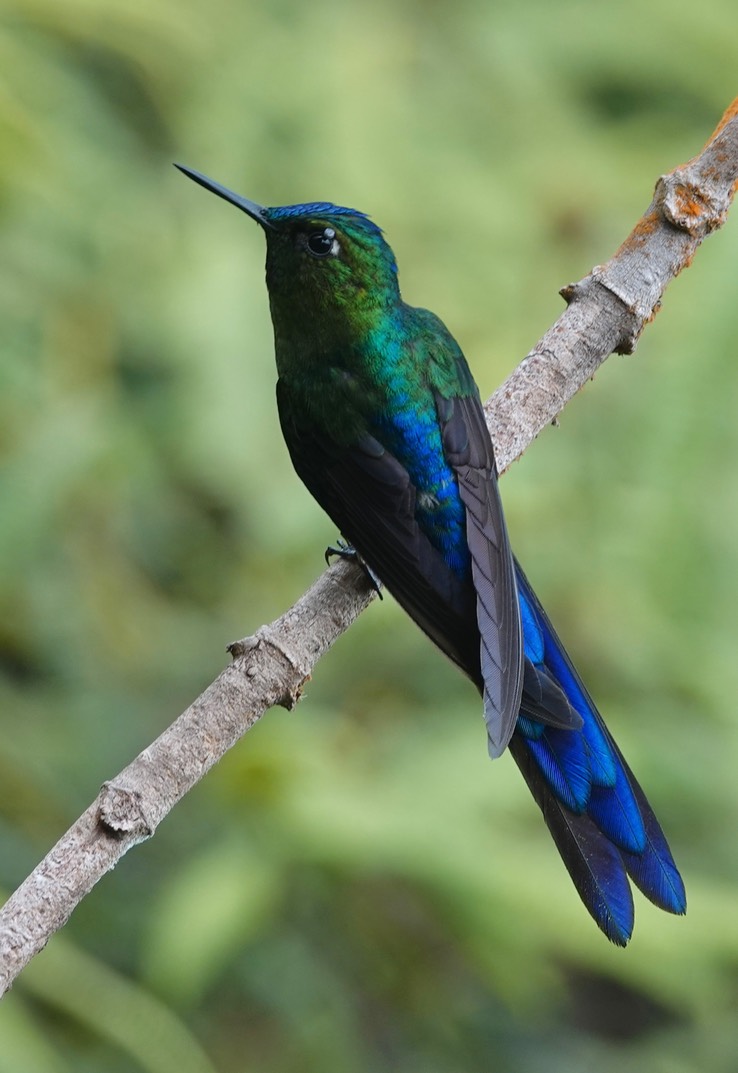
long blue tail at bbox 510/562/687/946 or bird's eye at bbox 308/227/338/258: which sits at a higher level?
bird's eye at bbox 308/227/338/258

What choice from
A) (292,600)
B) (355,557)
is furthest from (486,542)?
(292,600)

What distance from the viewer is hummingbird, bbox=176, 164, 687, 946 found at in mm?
2691

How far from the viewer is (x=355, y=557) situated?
2.80 meters

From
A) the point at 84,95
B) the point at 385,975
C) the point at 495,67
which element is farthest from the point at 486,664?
the point at 495,67

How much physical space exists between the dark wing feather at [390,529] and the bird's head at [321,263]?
23 cm

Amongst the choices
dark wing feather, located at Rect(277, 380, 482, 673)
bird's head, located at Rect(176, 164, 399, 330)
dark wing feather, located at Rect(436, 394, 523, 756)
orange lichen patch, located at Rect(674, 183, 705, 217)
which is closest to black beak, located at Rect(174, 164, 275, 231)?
bird's head, located at Rect(176, 164, 399, 330)

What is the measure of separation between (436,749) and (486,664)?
86cm

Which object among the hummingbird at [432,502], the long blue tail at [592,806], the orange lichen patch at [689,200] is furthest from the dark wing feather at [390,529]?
the orange lichen patch at [689,200]

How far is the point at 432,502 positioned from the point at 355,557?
210 millimetres

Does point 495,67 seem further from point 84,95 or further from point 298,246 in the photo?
point 298,246

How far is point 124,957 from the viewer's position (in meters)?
3.54

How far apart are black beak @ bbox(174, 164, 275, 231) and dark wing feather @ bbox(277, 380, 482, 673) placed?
0.41 metres

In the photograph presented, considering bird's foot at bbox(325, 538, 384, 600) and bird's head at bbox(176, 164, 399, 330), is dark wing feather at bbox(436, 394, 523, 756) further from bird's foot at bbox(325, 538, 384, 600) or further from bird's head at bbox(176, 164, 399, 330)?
bird's head at bbox(176, 164, 399, 330)

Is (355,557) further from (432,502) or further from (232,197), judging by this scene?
(232,197)
